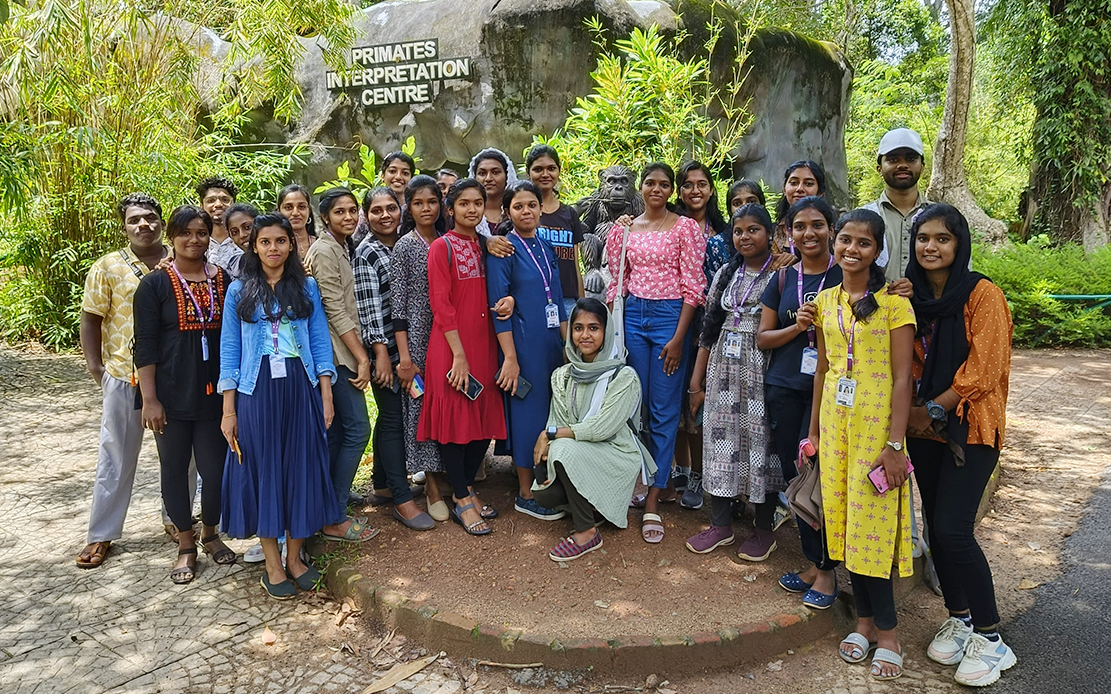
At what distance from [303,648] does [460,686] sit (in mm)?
700

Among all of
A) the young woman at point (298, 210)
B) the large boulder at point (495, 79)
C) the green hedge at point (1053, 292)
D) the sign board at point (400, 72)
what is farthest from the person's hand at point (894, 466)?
the sign board at point (400, 72)

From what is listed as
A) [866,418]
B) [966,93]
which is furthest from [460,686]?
[966,93]

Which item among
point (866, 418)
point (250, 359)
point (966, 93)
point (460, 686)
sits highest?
point (966, 93)

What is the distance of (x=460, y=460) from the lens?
12.8 ft

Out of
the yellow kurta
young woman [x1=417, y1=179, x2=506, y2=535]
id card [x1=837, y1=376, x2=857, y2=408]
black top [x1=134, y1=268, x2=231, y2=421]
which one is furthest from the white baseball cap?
black top [x1=134, y1=268, x2=231, y2=421]

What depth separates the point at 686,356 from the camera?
3980 mm

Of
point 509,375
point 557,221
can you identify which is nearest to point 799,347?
point 509,375

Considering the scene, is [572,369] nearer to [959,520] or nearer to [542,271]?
[542,271]

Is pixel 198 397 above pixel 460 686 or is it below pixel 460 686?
above

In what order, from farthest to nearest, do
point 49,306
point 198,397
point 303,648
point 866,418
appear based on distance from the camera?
point 49,306 → point 198,397 → point 303,648 → point 866,418

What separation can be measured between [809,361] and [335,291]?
214 centimetres

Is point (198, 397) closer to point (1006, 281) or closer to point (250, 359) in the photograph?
point (250, 359)

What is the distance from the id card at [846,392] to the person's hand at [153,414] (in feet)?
9.41

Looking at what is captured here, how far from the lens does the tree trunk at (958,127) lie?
33.9ft
